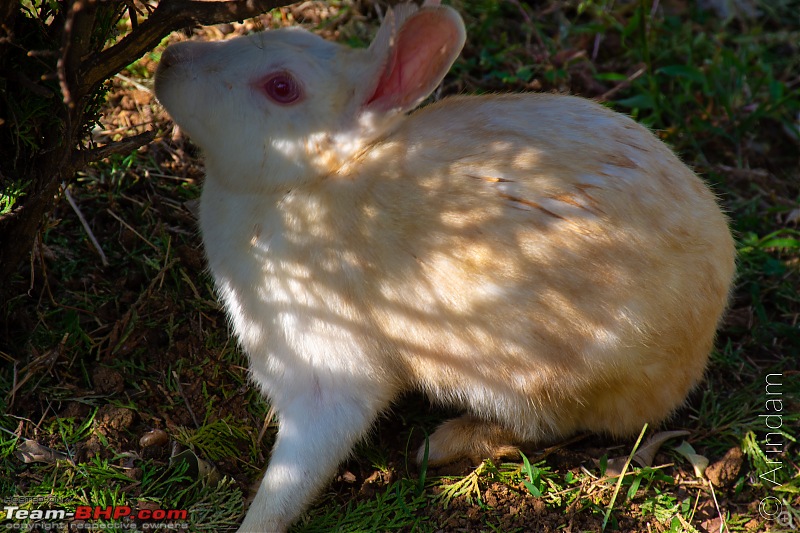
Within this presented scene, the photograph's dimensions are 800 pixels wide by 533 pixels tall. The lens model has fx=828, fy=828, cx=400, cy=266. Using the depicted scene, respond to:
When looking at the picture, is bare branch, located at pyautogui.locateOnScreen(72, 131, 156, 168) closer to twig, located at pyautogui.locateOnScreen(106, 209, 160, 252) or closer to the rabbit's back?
the rabbit's back

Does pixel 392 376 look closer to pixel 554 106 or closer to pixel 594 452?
pixel 594 452

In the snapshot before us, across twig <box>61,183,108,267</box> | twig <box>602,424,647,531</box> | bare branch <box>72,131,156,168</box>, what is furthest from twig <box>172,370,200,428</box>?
twig <box>602,424,647,531</box>

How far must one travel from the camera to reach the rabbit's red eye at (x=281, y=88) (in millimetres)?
3211

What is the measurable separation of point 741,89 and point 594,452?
113 inches

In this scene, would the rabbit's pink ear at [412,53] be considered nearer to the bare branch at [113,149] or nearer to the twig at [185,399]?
the bare branch at [113,149]

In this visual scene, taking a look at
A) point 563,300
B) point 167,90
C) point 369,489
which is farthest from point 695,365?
point 167,90

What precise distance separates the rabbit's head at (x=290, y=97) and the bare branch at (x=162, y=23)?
10.3 inches

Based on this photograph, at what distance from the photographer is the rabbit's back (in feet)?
10.1

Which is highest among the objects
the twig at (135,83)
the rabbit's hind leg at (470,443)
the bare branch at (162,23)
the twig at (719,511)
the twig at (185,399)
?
the bare branch at (162,23)

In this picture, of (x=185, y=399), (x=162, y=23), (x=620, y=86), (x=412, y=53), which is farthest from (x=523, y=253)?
(x=620, y=86)

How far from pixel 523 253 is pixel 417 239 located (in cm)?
40

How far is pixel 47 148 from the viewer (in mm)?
3146

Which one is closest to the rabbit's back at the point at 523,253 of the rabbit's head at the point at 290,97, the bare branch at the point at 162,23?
the rabbit's head at the point at 290,97

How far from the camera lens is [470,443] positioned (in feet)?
11.9
